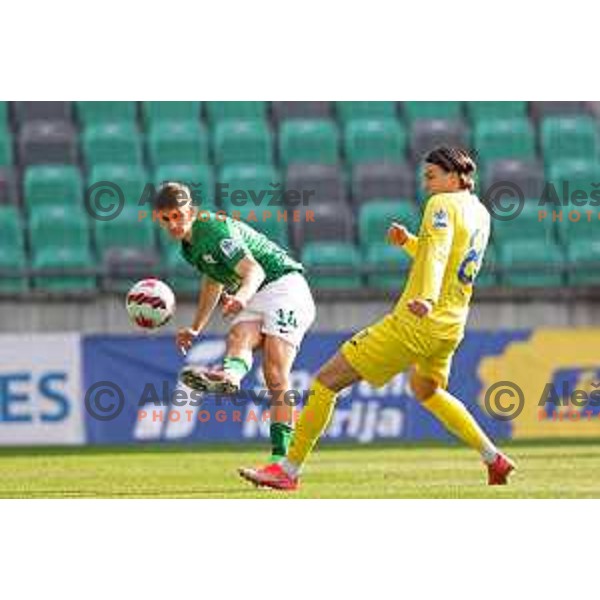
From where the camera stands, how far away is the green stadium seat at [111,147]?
65.2ft

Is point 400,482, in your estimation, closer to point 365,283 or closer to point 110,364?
point 110,364

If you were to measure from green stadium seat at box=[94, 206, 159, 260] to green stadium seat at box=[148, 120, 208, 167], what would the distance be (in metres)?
1.16

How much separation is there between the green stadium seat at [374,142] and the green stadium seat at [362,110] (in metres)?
0.50

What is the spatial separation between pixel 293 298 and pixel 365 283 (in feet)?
27.2

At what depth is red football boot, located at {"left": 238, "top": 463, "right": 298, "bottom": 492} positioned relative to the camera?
9.55 m

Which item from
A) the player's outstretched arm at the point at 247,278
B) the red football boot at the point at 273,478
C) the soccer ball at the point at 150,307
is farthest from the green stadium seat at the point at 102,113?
the red football boot at the point at 273,478

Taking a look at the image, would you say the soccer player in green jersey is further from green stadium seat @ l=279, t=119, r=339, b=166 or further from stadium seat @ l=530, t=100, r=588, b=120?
stadium seat @ l=530, t=100, r=588, b=120

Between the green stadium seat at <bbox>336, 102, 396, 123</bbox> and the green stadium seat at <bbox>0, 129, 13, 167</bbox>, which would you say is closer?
the green stadium seat at <bbox>0, 129, 13, 167</bbox>

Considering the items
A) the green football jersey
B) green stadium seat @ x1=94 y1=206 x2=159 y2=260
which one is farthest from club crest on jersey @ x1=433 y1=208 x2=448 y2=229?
green stadium seat @ x1=94 y1=206 x2=159 y2=260

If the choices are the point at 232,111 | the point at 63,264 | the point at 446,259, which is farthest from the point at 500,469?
the point at 232,111

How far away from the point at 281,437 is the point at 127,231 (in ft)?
30.1

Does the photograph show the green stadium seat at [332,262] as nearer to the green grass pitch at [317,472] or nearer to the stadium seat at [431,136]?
the stadium seat at [431,136]

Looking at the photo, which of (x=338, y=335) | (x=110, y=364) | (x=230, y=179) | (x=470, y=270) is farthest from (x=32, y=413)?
(x=470, y=270)

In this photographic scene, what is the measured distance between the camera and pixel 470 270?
9.40 m
